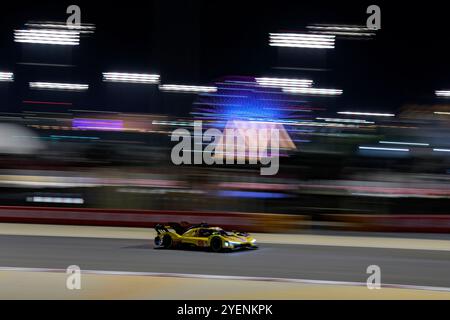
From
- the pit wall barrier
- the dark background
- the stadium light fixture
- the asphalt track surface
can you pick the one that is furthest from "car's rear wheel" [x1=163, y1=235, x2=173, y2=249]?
the dark background

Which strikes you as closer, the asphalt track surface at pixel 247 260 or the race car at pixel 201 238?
the asphalt track surface at pixel 247 260

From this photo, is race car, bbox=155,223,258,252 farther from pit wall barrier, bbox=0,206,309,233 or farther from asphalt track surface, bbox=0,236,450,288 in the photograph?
pit wall barrier, bbox=0,206,309,233

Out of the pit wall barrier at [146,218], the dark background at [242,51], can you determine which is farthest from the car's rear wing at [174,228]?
the dark background at [242,51]

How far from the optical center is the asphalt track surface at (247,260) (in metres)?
8.55

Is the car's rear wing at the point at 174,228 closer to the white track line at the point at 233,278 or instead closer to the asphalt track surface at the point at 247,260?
the asphalt track surface at the point at 247,260

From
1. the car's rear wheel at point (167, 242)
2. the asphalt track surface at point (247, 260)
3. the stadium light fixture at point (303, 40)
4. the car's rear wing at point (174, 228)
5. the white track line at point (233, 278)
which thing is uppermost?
the stadium light fixture at point (303, 40)

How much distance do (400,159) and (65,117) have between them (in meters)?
18.4

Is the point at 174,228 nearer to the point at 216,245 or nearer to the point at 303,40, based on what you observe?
the point at 216,245

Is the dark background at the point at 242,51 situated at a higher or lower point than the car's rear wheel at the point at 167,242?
higher

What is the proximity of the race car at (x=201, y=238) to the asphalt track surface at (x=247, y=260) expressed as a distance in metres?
0.14

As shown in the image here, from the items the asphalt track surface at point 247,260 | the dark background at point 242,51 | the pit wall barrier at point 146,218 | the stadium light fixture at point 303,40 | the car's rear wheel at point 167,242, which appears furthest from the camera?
the dark background at point 242,51
